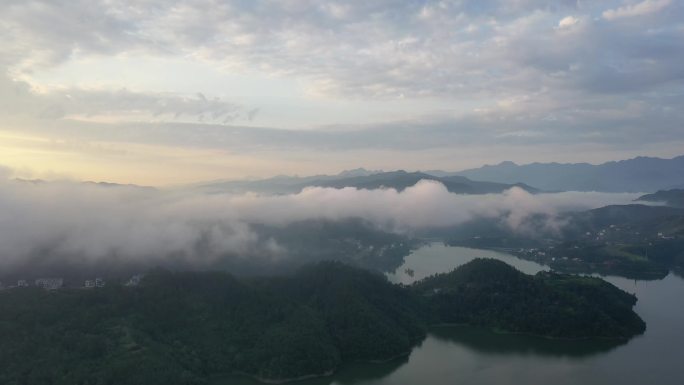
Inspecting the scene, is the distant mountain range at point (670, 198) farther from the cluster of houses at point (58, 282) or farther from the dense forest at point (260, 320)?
the cluster of houses at point (58, 282)

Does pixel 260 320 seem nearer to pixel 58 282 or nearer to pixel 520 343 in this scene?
pixel 520 343

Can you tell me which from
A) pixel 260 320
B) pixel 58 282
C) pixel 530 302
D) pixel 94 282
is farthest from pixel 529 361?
pixel 58 282

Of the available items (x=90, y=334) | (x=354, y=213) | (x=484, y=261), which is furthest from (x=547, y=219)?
(x=90, y=334)

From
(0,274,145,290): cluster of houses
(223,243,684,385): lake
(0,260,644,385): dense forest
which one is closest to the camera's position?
(0,260,644,385): dense forest

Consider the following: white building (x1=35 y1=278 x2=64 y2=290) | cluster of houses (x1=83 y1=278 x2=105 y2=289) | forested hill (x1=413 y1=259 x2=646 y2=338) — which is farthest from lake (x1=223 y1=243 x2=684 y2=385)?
white building (x1=35 y1=278 x2=64 y2=290)

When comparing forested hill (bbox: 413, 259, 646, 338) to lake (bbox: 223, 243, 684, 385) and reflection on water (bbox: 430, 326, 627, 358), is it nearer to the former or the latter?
reflection on water (bbox: 430, 326, 627, 358)

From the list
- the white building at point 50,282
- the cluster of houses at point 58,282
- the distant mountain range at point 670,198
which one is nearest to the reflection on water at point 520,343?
the cluster of houses at point 58,282
